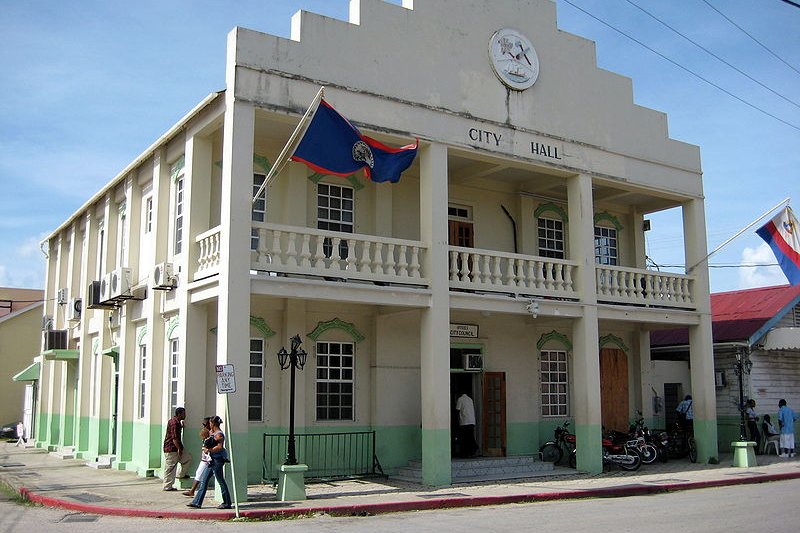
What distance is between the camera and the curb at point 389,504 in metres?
12.9

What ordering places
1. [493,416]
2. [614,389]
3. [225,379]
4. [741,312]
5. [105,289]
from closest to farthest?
[225,379], [493,416], [105,289], [614,389], [741,312]

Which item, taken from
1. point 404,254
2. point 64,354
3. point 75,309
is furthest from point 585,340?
point 64,354

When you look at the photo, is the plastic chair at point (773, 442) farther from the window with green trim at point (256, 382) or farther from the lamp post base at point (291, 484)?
the lamp post base at point (291, 484)

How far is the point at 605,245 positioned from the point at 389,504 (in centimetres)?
1241

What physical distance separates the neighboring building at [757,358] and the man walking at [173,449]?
14307mm

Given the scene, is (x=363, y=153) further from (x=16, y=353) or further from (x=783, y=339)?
(x=16, y=353)

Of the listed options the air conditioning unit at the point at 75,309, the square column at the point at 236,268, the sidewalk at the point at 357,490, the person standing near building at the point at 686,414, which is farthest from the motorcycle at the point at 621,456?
the air conditioning unit at the point at 75,309

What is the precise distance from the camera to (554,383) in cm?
2169

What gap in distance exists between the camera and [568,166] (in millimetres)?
19359

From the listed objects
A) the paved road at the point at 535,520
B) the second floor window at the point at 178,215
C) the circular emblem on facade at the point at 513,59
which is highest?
the circular emblem on facade at the point at 513,59

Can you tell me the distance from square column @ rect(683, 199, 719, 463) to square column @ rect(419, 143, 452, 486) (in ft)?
26.4

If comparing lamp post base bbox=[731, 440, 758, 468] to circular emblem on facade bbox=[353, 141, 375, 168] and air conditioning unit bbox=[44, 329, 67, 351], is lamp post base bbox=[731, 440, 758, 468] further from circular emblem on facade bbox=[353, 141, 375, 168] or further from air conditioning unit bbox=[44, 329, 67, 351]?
air conditioning unit bbox=[44, 329, 67, 351]

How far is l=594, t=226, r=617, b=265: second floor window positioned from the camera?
23.4 meters

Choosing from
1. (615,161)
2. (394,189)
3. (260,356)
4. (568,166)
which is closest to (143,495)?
(260,356)
